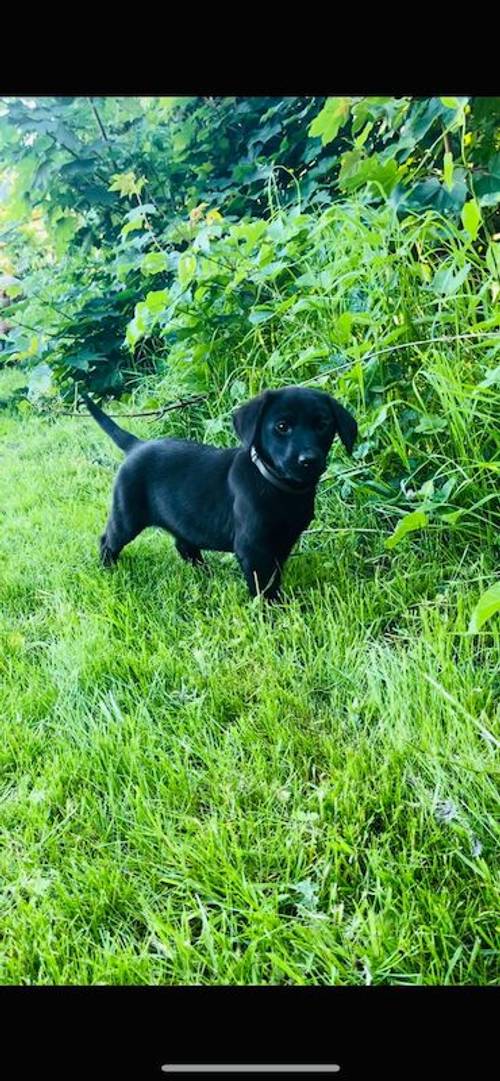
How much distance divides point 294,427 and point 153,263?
22.1 inches

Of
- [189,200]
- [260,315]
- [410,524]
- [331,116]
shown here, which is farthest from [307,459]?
[189,200]

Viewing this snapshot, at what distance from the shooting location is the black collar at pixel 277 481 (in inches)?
62.1

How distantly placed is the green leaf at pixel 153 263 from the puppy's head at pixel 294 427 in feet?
1.51

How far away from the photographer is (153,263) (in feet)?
5.58

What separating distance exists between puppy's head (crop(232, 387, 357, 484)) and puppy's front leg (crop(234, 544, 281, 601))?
19cm

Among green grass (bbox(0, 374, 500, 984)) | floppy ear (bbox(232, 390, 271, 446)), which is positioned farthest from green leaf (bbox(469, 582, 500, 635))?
floppy ear (bbox(232, 390, 271, 446))

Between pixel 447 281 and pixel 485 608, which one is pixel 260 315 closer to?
pixel 447 281

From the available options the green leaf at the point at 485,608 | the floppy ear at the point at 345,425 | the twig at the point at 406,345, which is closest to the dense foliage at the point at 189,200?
the twig at the point at 406,345

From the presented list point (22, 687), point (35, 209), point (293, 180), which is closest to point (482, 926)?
point (22, 687)

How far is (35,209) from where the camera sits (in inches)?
54.6

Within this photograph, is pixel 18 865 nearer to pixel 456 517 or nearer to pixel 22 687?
pixel 22 687

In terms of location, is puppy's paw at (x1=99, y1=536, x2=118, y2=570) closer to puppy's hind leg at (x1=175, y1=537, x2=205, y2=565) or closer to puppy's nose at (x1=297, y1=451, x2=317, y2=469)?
puppy's hind leg at (x1=175, y1=537, x2=205, y2=565)

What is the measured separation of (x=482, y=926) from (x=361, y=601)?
24.7 inches

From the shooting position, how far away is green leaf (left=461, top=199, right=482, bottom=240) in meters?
1.43
